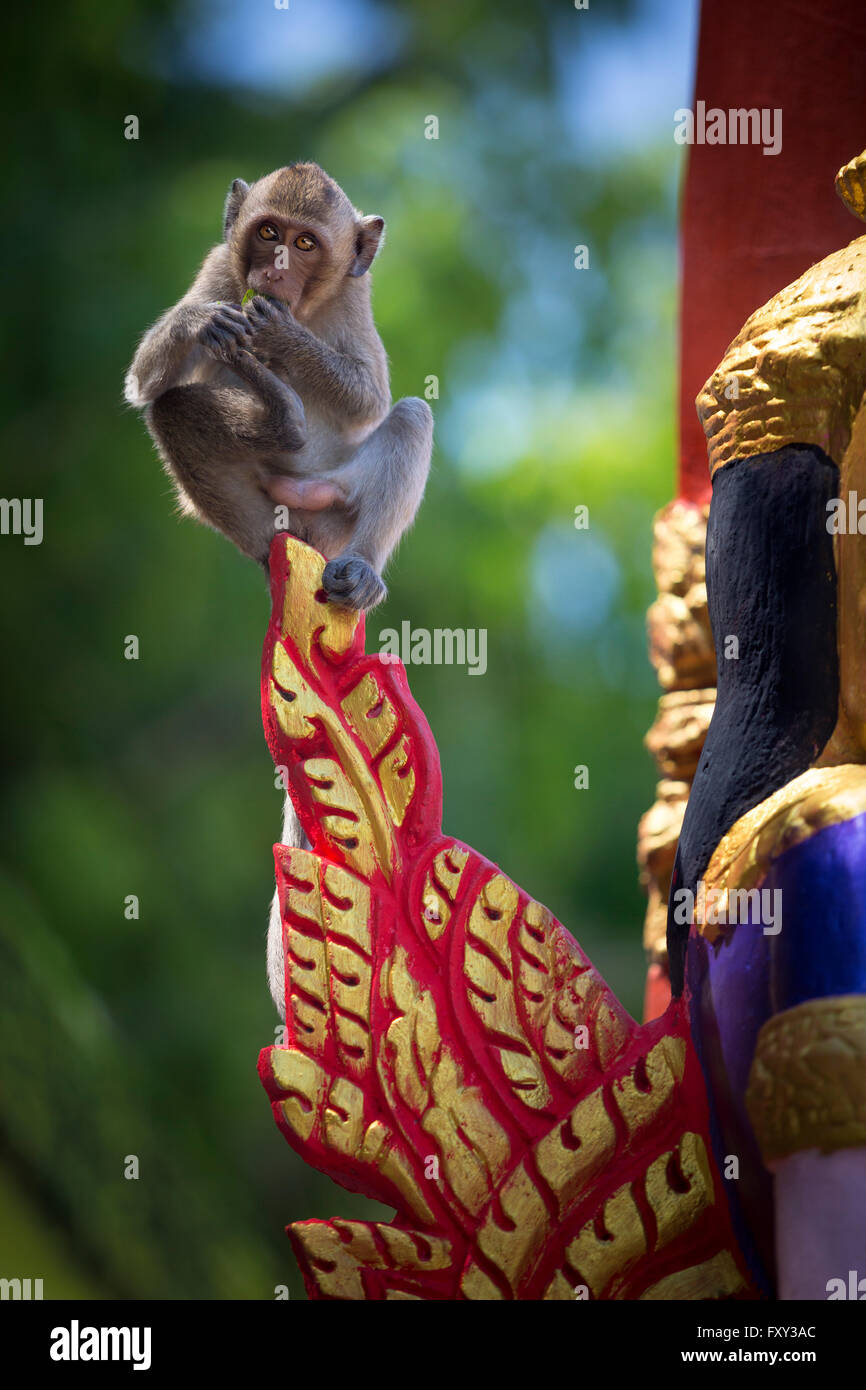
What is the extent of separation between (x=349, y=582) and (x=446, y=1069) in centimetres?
104

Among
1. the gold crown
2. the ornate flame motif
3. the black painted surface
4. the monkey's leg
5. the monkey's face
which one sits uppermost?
the monkey's face

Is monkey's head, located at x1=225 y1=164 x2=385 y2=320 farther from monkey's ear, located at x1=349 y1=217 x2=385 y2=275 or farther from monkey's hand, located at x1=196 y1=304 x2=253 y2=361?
monkey's hand, located at x1=196 y1=304 x2=253 y2=361

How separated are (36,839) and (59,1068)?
4.14 feet

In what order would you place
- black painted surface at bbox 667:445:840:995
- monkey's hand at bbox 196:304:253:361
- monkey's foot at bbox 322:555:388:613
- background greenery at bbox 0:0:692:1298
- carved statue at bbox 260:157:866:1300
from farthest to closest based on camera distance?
background greenery at bbox 0:0:692:1298, monkey's hand at bbox 196:304:253:361, monkey's foot at bbox 322:555:388:613, black painted surface at bbox 667:445:840:995, carved statue at bbox 260:157:866:1300

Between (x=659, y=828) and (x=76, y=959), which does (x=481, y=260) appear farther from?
(x=659, y=828)

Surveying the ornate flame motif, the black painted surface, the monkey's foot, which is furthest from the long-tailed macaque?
the black painted surface

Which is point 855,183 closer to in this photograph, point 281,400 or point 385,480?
point 385,480

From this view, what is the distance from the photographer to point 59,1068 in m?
8.09

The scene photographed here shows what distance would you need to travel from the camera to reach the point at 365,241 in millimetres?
3885

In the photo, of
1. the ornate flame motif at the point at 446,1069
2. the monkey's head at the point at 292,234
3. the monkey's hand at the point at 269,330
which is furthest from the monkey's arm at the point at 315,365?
the ornate flame motif at the point at 446,1069

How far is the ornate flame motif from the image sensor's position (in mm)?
2822

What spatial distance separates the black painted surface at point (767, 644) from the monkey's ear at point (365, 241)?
1.34 meters

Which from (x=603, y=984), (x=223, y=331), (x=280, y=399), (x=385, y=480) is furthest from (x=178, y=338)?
(x=603, y=984)

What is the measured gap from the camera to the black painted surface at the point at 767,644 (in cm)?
288
